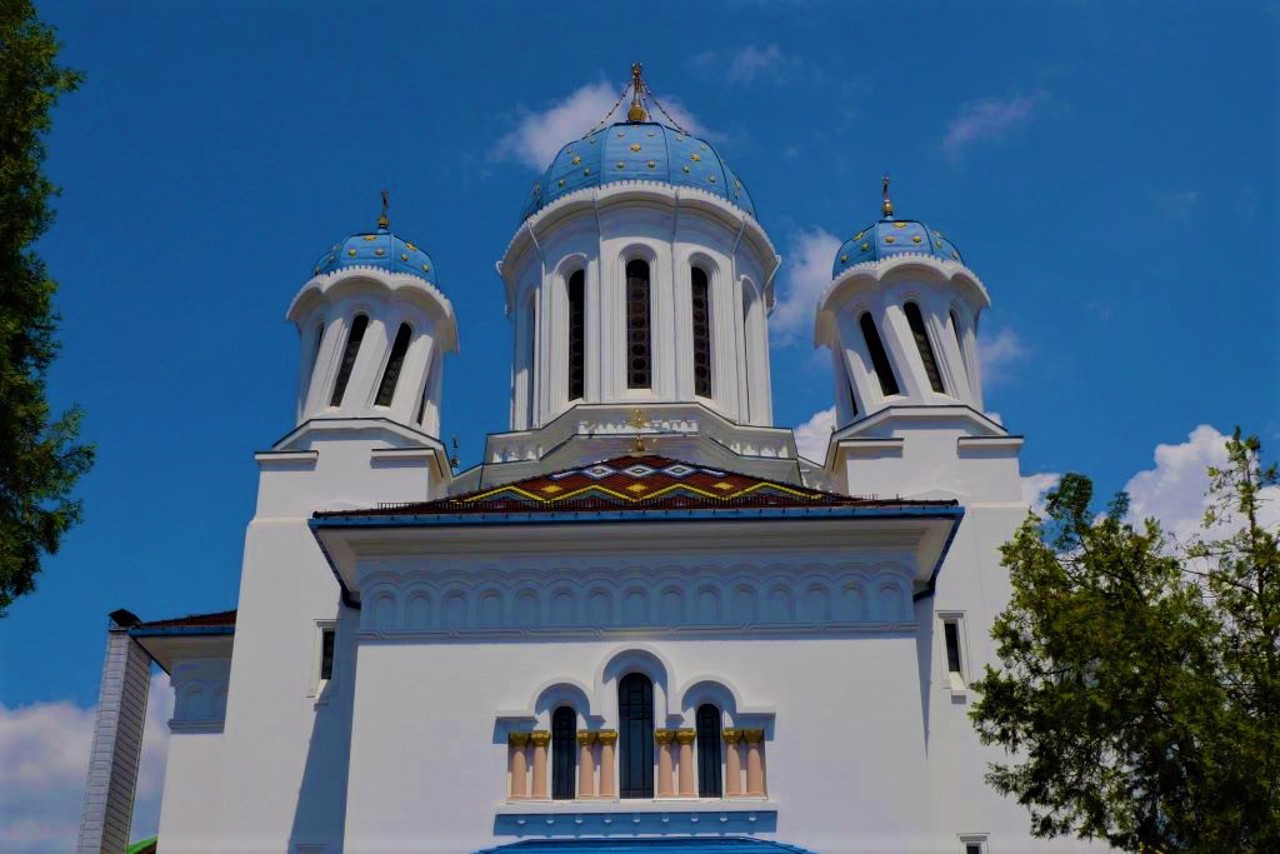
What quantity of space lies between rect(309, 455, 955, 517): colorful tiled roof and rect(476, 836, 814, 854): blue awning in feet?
13.7

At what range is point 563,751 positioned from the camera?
17516mm

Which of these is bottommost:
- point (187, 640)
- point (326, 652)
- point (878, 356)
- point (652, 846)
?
point (652, 846)

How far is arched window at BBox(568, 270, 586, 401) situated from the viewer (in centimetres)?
2811

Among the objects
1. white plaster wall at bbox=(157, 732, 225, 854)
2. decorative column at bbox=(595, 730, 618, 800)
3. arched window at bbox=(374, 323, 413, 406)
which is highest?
arched window at bbox=(374, 323, 413, 406)

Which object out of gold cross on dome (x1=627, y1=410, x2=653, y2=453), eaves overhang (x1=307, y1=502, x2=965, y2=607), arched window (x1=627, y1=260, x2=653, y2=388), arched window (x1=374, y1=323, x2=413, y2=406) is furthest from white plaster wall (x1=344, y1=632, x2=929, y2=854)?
arched window (x1=627, y1=260, x2=653, y2=388)

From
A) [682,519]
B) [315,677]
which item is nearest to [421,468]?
[315,677]

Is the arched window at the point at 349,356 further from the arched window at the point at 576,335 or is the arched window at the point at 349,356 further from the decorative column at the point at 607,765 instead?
the decorative column at the point at 607,765

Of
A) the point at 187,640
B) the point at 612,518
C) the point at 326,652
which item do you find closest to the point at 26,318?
the point at 612,518

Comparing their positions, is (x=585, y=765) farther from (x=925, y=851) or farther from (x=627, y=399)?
(x=627, y=399)

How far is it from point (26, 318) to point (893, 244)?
1822 centimetres

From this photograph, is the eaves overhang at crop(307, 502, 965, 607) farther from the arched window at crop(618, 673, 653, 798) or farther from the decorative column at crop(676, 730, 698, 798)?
the decorative column at crop(676, 730, 698, 798)

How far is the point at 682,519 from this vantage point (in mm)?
17891

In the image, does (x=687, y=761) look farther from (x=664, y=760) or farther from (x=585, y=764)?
(x=585, y=764)

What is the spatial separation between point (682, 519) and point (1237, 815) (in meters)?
7.62
